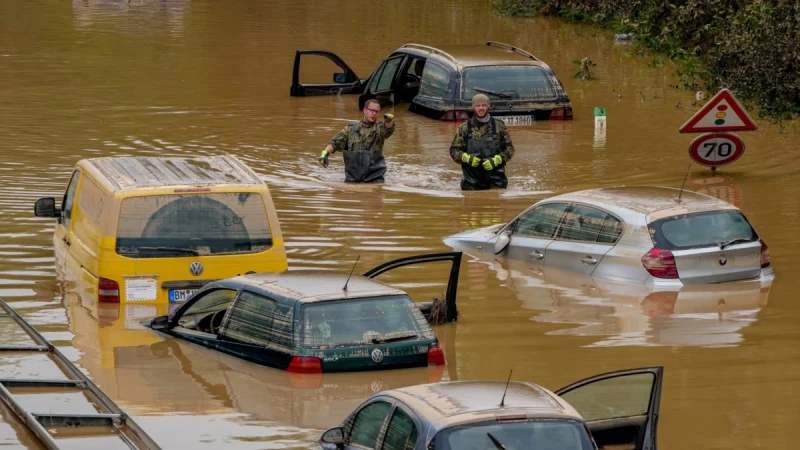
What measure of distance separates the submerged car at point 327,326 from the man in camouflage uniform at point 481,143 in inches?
320

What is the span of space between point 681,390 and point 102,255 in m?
5.29

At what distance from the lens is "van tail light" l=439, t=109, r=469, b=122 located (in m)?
26.8

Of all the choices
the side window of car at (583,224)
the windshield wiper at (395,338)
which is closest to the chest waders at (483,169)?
the side window of car at (583,224)

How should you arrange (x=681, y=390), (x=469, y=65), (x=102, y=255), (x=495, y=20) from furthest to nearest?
1. (x=495, y=20)
2. (x=469, y=65)
3. (x=102, y=255)
4. (x=681, y=390)

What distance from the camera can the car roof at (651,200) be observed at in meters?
15.8

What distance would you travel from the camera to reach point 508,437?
835cm

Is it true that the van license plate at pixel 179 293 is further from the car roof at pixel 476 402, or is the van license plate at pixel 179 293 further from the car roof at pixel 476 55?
the car roof at pixel 476 55

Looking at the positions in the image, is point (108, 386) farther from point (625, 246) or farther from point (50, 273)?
point (625, 246)

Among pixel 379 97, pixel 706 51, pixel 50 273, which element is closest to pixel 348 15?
pixel 706 51

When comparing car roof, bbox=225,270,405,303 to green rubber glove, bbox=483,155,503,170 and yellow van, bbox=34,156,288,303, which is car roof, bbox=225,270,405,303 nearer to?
yellow van, bbox=34,156,288,303

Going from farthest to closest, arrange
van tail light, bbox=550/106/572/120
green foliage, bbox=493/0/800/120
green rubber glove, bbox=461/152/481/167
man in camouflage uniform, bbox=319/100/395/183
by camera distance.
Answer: green foliage, bbox=493/0/800/120, van tail light, bbox=550/106/572/120, man in camouflage uniform, bbox=319/100/395/183, green rubber glove, bbox=461/152/481/167

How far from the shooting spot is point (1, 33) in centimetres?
4044

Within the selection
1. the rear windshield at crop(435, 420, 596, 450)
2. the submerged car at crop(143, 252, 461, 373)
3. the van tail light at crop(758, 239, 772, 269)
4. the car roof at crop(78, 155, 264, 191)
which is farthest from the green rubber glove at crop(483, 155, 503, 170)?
the rear windshield at crop(435, 420, 596, 450)

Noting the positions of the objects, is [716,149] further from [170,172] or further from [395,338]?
[395,338]
